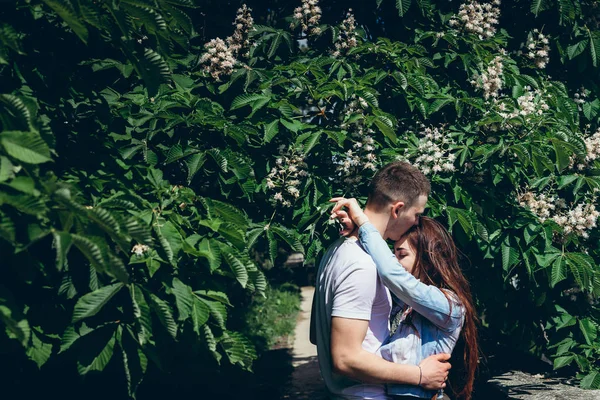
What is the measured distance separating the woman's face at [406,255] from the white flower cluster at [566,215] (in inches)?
58.0

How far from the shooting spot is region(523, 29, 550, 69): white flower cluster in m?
4.56

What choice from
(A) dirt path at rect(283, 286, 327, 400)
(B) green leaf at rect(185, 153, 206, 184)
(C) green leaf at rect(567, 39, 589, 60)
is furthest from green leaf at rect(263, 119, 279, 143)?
(A) dirt path at rect(283, 286, 327, 400)

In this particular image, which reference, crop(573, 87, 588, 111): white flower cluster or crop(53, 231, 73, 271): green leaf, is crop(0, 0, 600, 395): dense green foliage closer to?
crop(53, 231, 73, 271): green leaf

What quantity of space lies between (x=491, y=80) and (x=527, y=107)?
13.0 inches

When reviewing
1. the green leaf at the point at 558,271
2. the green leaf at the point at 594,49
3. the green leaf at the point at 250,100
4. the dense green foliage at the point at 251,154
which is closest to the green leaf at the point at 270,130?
the dense green foliage at the point at 251,154

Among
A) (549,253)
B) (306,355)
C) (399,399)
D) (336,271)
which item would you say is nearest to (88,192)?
(336,271)

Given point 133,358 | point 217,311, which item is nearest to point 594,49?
point 217,311

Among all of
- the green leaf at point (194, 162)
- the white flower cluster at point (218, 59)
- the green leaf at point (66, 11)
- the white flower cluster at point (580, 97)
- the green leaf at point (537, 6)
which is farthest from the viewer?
the white flower cluster at point (580, 97)

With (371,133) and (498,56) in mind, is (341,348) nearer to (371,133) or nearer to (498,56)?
(371,133)

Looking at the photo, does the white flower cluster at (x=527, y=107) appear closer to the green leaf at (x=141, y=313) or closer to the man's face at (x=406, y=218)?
the man's face at (x=406, y=218)

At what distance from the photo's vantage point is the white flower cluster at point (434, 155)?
378 centimetres

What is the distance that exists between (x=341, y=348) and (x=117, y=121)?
6.06 ft

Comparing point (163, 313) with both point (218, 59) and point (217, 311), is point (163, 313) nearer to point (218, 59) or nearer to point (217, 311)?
point (217, 311)

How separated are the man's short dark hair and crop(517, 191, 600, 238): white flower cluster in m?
1.58
